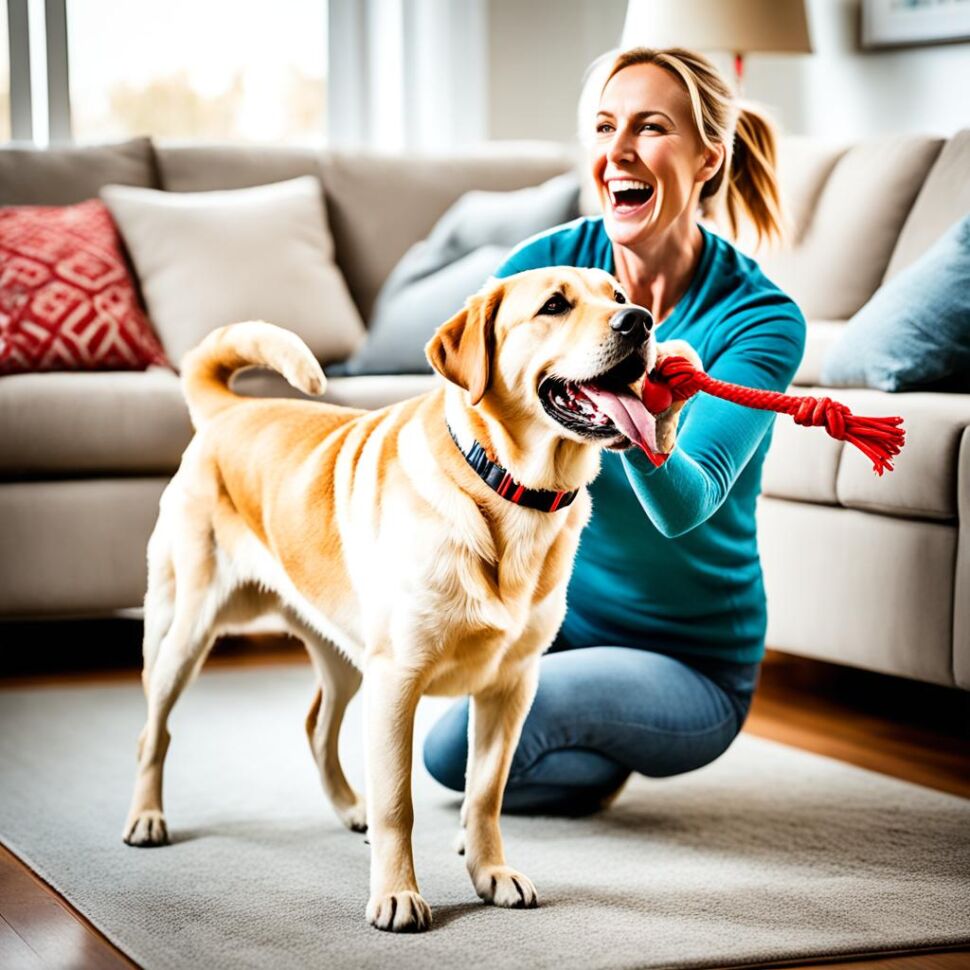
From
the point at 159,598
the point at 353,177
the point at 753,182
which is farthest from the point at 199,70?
the point at 159,598

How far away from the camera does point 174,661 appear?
200cm

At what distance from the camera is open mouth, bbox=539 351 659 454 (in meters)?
1.53

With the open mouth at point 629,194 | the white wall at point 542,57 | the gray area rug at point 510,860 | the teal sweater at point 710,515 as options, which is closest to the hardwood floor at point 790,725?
the gray area rug at point 510,860

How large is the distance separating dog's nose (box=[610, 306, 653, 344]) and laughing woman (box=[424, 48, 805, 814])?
0.33 m

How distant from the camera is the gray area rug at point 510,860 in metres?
1.61

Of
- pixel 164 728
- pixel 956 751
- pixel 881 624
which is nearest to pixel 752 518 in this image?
pixel 881 624

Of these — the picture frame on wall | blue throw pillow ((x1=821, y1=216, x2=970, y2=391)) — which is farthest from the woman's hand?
the picture frame on wall

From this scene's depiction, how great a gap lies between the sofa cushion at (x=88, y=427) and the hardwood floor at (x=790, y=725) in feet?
1.46

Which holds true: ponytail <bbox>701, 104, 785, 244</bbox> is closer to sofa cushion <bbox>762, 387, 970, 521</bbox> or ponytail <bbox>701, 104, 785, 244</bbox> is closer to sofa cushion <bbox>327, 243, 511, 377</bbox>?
sofa cushion <bbox>762, 387, 970, 521</bbox>

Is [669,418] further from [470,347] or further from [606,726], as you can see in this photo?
[606,726]

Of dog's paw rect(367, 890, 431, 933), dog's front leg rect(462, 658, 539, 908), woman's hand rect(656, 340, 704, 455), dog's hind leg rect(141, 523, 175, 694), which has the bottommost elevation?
dog's paw rect(367, 890, 431, 933)

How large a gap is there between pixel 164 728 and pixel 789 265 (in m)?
Result: 2.10

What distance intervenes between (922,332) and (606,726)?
3.48ft

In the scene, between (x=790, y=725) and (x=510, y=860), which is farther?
(x=790, y=725)
